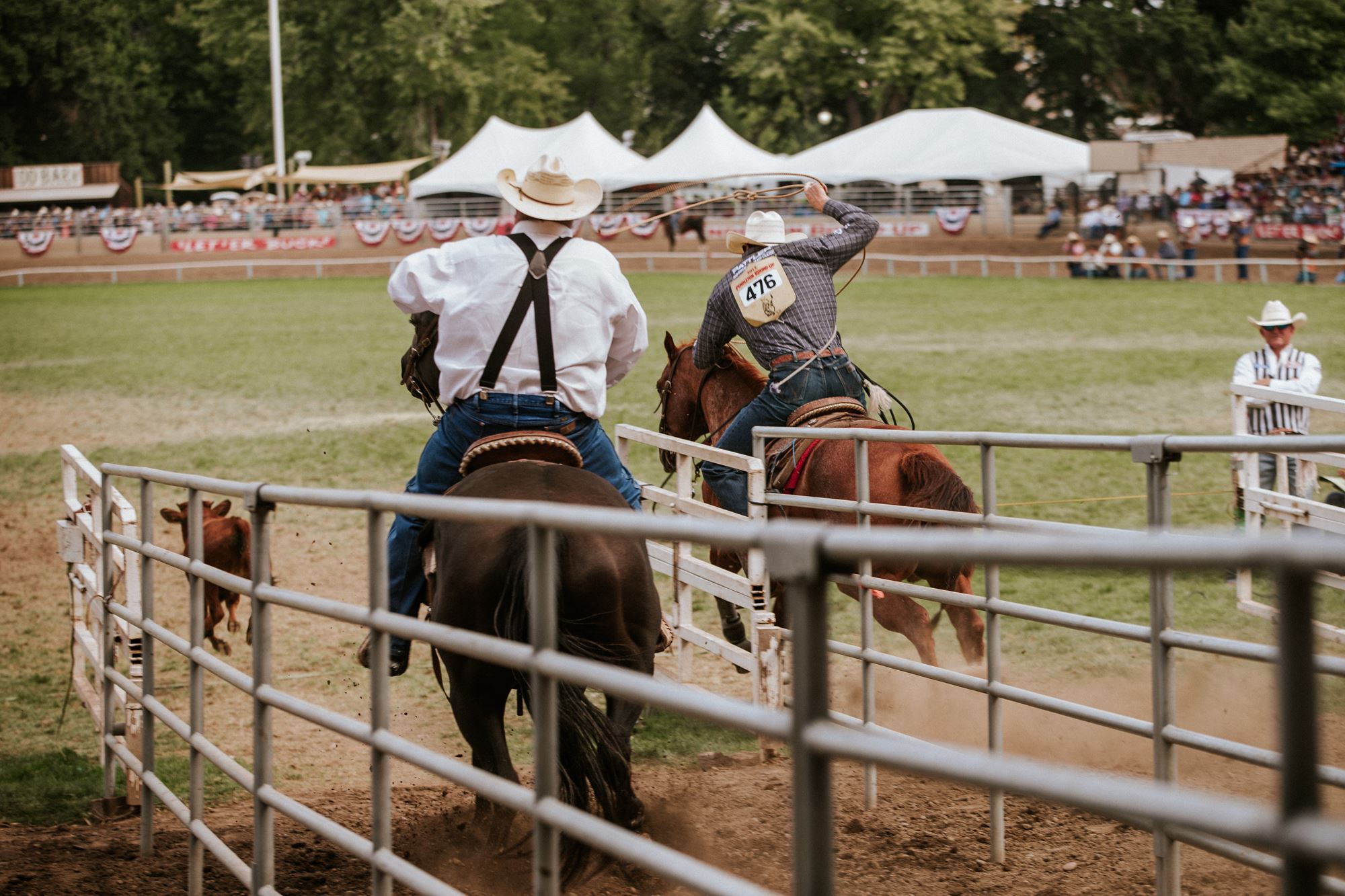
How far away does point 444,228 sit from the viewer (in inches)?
1827

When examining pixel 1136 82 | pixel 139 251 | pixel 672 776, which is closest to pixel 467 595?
pixel 672 776

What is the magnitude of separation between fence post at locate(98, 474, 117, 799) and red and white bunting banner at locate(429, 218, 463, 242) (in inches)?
1620

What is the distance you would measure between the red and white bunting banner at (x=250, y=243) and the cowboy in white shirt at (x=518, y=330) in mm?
42211

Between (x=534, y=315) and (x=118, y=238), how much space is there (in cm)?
4184

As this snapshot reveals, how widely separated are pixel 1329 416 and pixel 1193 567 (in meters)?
15.2

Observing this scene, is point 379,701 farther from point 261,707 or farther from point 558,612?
point 558,612

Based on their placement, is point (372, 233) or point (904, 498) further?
point (372, 233)

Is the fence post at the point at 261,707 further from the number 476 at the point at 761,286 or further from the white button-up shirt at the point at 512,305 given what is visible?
the number 476 at the point at 761,286

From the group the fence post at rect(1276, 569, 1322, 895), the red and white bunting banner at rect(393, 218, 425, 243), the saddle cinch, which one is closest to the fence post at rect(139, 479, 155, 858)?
the saddle cinch

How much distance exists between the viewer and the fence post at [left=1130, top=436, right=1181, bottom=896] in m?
3.72

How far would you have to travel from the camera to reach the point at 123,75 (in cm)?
7331

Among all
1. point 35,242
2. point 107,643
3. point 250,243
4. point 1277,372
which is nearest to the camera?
point 107,643

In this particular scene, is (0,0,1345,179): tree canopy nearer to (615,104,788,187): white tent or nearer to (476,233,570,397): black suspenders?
(615,104,788,187): white tent

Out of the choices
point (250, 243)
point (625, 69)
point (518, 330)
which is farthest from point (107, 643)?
point (625, 69)
